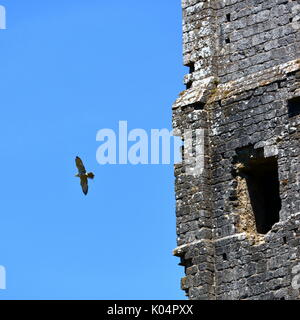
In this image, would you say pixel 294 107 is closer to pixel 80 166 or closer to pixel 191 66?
pixel 191 66

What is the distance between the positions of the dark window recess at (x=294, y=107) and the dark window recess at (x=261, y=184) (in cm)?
77

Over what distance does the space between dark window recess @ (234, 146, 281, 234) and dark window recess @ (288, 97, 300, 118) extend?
2.53ft

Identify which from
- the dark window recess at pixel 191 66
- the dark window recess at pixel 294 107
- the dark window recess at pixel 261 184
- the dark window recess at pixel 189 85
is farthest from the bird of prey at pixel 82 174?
the dark window recess at pixel 294 107

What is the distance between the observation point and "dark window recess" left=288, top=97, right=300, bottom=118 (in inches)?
1656

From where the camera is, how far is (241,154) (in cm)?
4266

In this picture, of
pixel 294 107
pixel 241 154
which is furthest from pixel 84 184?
pixel 294 107

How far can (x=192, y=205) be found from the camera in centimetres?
4272

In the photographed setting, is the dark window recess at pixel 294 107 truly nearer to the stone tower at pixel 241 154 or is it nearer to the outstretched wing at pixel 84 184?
the stone tower at pixel 241 154

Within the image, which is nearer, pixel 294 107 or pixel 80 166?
pixel 294 107

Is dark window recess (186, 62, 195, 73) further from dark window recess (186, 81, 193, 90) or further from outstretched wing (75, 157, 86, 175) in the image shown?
outstretched wing (75, 157, 86, 175)

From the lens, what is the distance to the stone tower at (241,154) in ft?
137

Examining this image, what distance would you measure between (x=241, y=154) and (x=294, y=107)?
3.93 feet
